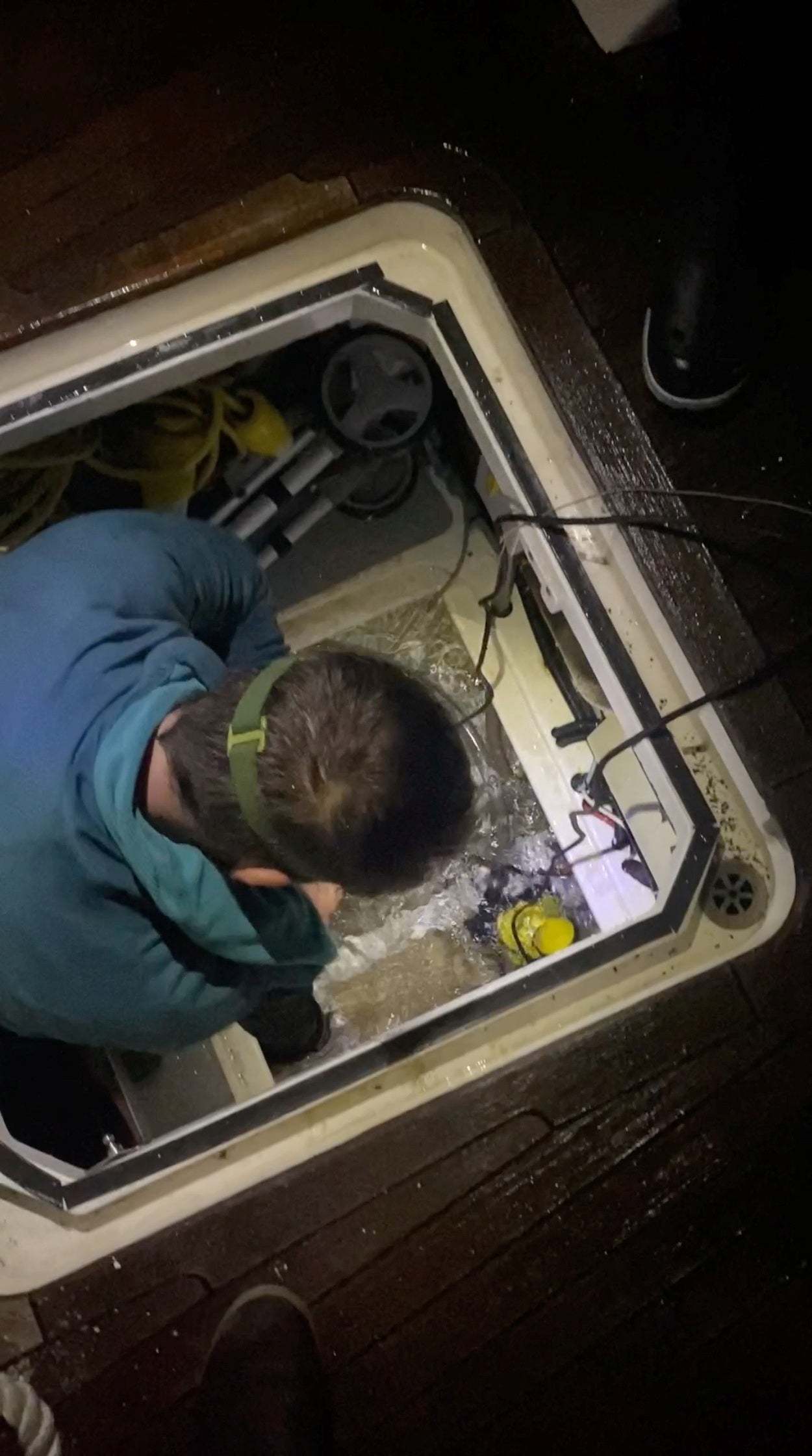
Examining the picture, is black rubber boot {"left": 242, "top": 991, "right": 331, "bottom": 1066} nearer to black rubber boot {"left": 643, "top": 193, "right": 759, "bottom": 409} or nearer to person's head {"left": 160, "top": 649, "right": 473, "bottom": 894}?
person's head {"left": 160, "top": 649, "right": 473, "bottom": 894}

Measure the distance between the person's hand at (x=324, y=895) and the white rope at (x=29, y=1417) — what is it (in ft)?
1.49

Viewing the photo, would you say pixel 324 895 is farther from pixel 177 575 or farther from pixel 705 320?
pixel 705 320

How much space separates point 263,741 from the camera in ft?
2.13

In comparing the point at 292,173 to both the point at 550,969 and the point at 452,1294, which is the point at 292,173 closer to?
the point at 550,969

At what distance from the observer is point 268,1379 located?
Answer: 2.85 ft

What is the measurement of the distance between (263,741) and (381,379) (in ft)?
2.31

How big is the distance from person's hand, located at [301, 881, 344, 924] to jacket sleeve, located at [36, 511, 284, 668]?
0.24 m

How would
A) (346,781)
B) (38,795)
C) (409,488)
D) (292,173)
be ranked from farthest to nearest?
1. (409,488)
2. (292,173)
3. (38,795)
4. (346,781)

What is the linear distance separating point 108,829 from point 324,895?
16 cm

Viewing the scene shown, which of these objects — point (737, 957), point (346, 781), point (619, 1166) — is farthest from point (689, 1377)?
point (346, 781)

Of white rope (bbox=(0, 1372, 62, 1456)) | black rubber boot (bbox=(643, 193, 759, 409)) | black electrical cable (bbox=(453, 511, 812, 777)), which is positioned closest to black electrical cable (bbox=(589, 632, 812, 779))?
black electrical cable (bbox=(453, 511, 812, 777))

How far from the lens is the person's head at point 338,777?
638 millimetres

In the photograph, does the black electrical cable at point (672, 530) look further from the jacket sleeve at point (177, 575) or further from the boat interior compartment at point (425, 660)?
the jacket sleeve at point (177, 575)

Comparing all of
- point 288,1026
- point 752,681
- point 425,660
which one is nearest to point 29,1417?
point 288,1026
